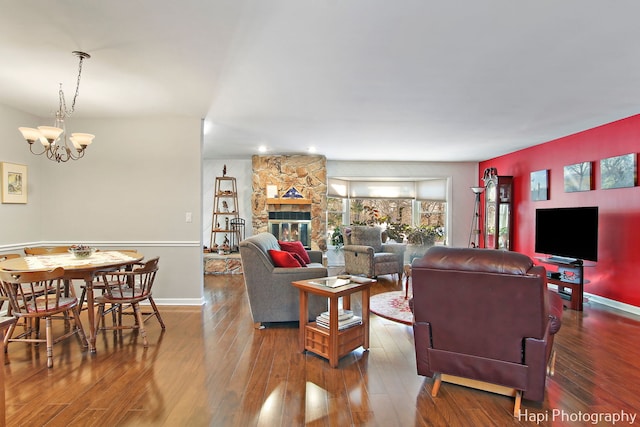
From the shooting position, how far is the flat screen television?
4535 mm

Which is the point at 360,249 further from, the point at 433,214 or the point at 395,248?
the point at 433,214

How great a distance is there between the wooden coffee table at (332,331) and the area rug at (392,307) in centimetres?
103

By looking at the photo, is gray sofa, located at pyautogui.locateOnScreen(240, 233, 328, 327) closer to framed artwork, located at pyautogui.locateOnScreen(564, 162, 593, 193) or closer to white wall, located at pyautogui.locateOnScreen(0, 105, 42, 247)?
white wall, located at pyautogui.locateOnScreen(0, 105, 42, 247)

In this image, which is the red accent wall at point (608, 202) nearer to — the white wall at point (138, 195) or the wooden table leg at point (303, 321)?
the wooden table leg at point (303, 321)

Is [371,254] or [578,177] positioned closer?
[578,177]

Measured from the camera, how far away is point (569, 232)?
15.9ft

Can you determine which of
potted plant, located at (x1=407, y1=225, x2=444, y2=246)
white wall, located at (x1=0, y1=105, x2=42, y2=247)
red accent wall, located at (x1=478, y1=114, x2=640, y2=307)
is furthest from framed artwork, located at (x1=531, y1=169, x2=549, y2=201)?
white wall, located at (x1=0, y1=105, x2=42, y2=247)

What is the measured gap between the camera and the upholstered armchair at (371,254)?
6.23m

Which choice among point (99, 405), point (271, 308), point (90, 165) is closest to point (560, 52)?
point (271, 308)

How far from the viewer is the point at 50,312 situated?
2838 millimetres

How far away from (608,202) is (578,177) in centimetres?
59

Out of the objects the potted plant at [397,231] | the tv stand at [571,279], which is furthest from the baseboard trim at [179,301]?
the tv stand at [571,279]

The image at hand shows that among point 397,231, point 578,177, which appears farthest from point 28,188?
point 578,177

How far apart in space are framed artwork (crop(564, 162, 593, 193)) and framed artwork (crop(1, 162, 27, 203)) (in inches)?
287
